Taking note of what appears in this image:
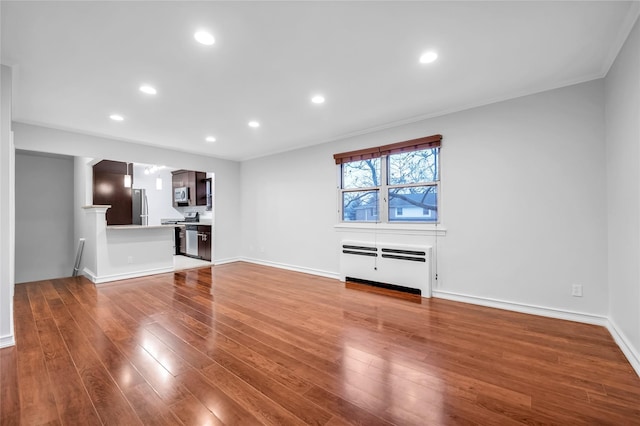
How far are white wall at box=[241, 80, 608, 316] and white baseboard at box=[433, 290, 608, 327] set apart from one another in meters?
0.05

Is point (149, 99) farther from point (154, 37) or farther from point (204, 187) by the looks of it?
point (204, 187)

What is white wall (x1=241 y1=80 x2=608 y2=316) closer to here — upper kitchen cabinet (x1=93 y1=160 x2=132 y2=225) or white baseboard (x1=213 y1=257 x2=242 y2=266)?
white baseboard (x1=213 y1=257 x2=242 y2=266)

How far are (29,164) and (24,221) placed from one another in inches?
46.6

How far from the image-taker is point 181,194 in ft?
26.2

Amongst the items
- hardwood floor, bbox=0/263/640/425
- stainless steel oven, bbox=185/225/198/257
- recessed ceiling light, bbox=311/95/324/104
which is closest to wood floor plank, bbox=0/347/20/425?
hardwood floor, bbox=0/263/640/425

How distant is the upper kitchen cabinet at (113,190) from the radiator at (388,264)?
5291mm

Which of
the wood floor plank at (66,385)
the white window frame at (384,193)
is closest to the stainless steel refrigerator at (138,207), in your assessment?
the wood floor plank at (66,385)

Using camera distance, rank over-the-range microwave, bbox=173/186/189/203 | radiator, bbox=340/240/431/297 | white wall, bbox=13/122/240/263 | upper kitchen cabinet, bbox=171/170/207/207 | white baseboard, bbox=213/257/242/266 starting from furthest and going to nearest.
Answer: over-the-range microwave, bbox=173/186/189/203
upper kitchen cabinet, bbox=171/170/207/207
white baseboard, bbox=213/257/242/266
white wall, bbox=13/122/240/263
radiator, bbox=340/240/431/297

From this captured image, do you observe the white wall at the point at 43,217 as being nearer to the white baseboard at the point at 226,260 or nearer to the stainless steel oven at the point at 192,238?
the stainless steel oven at the point at 192,238

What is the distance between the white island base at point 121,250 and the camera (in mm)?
4625

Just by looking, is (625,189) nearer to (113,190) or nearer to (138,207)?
(113,190)

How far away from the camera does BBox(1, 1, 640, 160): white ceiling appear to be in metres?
1.85

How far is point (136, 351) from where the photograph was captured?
228 centimetres

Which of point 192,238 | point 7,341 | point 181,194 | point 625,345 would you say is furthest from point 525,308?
point 181,194
